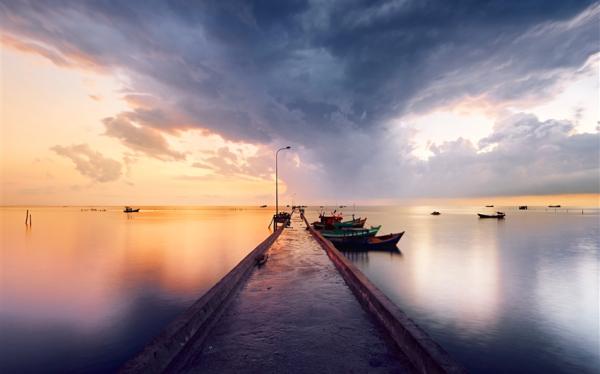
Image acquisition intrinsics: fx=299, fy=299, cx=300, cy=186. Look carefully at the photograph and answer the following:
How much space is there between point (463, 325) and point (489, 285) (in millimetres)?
9692

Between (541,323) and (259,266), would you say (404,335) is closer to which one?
(259,266)

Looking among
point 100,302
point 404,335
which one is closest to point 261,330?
point 404,335

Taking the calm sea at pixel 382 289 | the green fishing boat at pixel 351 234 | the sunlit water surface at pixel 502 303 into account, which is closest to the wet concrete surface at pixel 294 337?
the calm sea at pixel 382 289

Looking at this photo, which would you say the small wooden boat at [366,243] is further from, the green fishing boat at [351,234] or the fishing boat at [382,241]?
the green fishing boat at [351,234]

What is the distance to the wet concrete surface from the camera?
5.20 m

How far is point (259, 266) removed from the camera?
14164mm

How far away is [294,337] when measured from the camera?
627 centimetres

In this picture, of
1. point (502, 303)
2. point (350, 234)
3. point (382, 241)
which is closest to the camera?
point (502, 303)

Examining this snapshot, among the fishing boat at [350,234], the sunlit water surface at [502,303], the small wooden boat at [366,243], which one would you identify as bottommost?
the sunlit water surface at [502,303]

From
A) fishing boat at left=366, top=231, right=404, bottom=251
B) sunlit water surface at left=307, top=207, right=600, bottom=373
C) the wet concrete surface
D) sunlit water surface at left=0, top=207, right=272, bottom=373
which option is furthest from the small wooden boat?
the wet concrete surface

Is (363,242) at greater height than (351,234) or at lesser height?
lesser

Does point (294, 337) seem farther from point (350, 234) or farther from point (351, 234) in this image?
point (350, 234)

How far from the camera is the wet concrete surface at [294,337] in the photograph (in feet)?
17.1

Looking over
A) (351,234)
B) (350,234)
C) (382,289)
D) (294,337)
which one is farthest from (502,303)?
(350,234)
